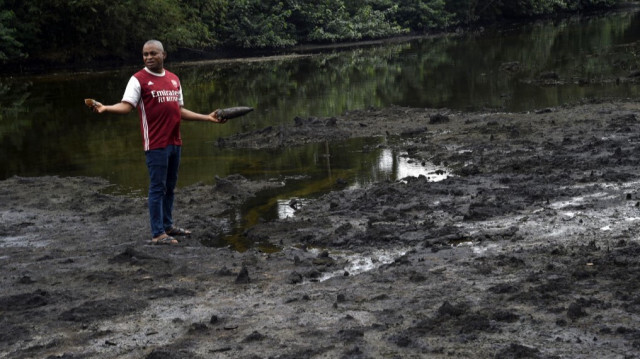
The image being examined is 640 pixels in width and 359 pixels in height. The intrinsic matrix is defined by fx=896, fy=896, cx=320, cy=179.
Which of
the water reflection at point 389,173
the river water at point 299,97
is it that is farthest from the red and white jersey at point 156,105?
the water reflection at point 389,173

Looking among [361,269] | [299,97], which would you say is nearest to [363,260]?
[361,269]

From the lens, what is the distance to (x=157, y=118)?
8.55 meters

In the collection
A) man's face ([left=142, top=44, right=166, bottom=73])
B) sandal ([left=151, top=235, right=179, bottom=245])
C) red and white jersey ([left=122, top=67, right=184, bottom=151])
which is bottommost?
sandal ([left=151, top=235, right=179, bottom=245])

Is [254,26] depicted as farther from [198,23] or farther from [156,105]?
[156,105]

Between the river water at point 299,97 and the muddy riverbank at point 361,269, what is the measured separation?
1.08m

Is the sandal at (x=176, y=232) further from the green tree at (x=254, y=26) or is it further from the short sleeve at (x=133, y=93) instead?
the green tree at (x=254, y=26)

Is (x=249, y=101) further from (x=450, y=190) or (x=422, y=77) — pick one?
(x=450, y=190)

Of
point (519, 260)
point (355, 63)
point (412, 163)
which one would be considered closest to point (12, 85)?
point (355, 63)

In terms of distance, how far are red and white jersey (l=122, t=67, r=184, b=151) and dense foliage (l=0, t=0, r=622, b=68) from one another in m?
27.5

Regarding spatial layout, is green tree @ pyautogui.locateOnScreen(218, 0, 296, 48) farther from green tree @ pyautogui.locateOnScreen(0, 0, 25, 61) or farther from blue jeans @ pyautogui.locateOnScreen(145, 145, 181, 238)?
blue jeans @ pyautogui.locateOnScreen(145, 145, 181, 238)

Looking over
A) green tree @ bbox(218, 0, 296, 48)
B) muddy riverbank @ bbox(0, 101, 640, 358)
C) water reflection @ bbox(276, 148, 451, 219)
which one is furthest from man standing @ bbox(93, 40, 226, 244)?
green tree @ bbox(218, 0, 296, 48)

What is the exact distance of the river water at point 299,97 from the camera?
40.7 ft

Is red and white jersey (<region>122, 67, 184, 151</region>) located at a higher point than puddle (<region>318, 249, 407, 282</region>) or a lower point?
higher

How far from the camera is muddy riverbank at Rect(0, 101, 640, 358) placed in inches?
215
